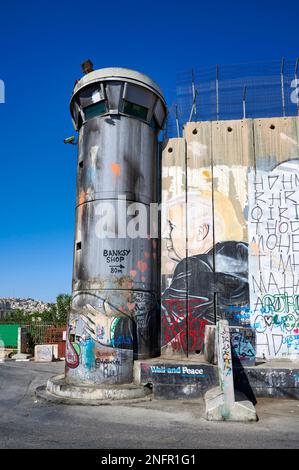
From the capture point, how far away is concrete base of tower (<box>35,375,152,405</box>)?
42.8ft

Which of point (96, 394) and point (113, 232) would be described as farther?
point (113, 232)

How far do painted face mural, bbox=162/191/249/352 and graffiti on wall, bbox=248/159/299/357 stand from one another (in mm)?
622

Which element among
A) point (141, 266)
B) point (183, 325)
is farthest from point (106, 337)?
point (183, 325)

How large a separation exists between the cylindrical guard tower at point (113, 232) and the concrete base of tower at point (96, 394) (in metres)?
0.66

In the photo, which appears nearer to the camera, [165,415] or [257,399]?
[165,415]

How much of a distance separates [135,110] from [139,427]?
1197 cm

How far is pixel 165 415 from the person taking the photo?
11.5 meters

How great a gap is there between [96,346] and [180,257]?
5.49 meters

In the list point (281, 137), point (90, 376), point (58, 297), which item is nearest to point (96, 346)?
point (90, 376)

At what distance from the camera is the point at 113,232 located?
15617 millimetres

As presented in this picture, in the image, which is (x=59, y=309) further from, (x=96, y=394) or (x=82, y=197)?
(x=96, y=394)

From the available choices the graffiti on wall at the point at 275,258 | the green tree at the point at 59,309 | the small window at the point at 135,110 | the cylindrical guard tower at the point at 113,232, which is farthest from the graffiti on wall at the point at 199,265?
the green tree at the point at 59,309
